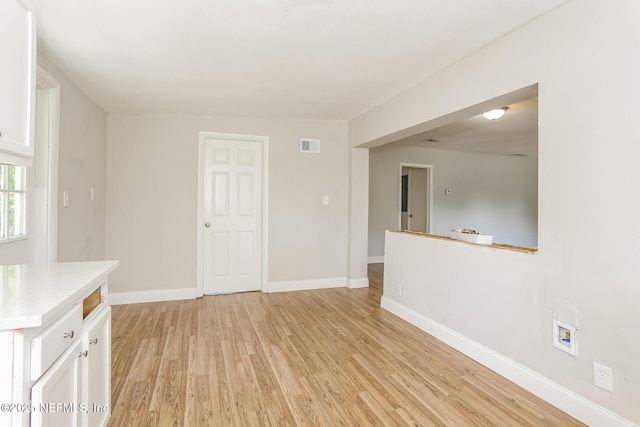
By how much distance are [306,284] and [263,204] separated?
4.02 feet

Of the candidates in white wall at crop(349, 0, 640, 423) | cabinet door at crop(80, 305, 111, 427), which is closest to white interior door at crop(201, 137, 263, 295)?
cabinet door at crop(80, 305, 111, 427)

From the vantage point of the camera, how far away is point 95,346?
54.4 inches

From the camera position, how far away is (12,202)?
2.28 meters

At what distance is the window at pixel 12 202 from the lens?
215 centimetres

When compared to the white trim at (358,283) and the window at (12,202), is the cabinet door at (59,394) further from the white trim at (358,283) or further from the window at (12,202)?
the white trim at (358,283)

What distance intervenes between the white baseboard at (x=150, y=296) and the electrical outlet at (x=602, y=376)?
3792mm

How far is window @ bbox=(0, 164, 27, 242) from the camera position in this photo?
7.05 feet

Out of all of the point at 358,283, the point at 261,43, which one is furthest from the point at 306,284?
the point at 261,43

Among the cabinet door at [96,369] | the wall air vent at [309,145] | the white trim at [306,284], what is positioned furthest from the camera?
the wall air vent at [309,145]

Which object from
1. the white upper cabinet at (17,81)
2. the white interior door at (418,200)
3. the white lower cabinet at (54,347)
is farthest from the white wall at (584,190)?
the white interior door at (418,200)

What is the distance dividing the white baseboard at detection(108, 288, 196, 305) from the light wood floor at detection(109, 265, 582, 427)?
17.6 inches

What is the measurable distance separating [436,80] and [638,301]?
2.02 meters

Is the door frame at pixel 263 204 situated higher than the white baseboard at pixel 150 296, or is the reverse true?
the door frame at pixel 263 204

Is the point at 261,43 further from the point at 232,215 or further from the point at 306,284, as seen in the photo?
the point at 306,284
